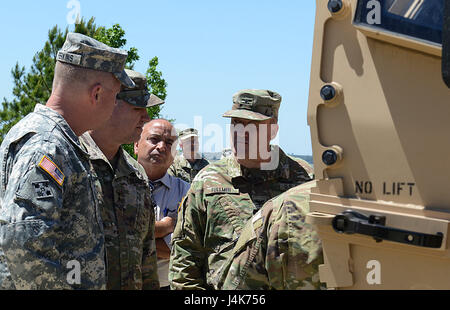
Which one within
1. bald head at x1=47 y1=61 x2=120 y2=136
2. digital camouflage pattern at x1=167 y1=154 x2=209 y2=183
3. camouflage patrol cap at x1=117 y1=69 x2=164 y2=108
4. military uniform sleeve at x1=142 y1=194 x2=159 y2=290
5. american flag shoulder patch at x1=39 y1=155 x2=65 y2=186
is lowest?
military uniform sleeve at x1=142 y1=194 x2=159 y2=290

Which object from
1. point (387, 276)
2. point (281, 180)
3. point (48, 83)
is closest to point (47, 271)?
point (387, 276)

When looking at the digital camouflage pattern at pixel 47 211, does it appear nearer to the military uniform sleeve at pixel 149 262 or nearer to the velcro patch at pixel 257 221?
the velcro patch at pixel 257 221

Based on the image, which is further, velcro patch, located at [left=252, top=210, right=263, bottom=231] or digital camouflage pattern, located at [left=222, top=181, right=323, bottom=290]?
velcro patch, located at [left=252, top=210, right=263, bottom=231]

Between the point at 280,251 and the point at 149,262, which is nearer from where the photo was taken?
the point at 280,251

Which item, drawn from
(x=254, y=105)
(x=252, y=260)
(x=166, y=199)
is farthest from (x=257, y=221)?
(x=166, y=199)

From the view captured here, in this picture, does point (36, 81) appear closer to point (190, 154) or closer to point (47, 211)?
point (190, 154)

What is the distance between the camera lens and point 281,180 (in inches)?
171

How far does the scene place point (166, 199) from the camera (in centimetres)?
541

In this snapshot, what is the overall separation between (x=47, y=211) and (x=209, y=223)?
70.1 inches

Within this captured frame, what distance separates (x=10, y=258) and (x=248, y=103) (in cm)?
241

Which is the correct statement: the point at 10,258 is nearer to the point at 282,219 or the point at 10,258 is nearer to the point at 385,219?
→ the point at 282,219

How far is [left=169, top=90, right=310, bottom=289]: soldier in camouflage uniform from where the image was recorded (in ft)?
13.0

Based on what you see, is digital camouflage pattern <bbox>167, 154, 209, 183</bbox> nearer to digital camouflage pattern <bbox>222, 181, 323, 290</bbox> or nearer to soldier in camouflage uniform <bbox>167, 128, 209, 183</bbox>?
soldier in camouflage uniform <bbox>167, 128, 209, 183</bbox>

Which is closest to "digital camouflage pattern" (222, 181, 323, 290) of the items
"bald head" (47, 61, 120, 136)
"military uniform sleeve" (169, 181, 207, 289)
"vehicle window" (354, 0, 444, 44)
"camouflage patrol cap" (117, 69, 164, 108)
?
"vehicle window" (354, 0, 444, 44)
